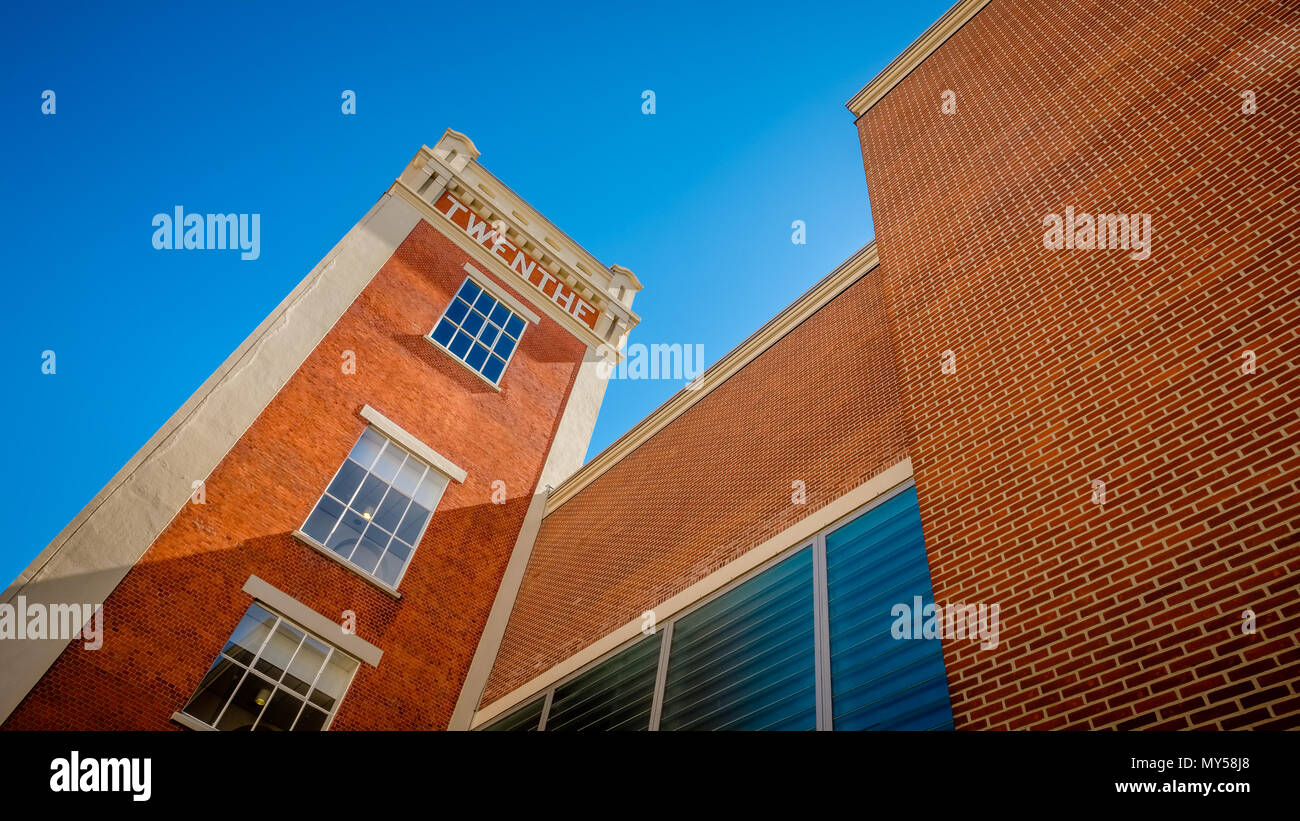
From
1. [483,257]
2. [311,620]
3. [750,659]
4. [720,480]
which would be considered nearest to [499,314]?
[483,257]

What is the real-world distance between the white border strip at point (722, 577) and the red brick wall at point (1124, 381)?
115cm

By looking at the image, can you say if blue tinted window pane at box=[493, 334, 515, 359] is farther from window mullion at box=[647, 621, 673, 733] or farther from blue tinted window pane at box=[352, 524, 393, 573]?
window mullion at box=[647, 621, 673, 733]

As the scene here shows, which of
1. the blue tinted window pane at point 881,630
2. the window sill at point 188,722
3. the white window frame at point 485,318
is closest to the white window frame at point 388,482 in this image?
the white window frame at point 485,318

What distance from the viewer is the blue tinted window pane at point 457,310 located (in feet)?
53.5

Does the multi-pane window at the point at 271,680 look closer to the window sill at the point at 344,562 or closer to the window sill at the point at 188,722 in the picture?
the window sill at the point at 188,722

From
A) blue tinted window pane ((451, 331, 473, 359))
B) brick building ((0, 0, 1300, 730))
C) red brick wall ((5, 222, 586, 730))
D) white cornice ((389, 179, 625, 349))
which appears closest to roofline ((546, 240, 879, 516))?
brick building ((0, 0, 1300, 730))

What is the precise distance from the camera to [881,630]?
22.6 feet

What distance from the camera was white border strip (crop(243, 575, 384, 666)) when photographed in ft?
36.9

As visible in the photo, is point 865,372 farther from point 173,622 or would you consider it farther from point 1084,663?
point 173,622

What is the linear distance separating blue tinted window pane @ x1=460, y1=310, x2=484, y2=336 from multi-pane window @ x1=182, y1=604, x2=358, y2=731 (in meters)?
7.00

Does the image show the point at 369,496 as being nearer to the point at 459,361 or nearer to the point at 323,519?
the point at 323,519
